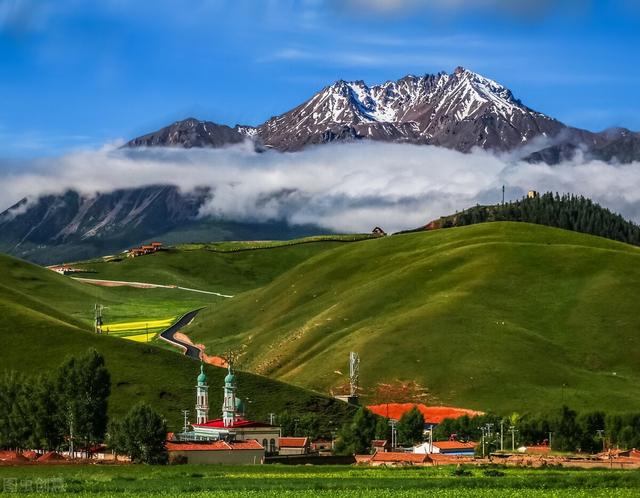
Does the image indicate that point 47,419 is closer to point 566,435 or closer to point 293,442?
point 293,442

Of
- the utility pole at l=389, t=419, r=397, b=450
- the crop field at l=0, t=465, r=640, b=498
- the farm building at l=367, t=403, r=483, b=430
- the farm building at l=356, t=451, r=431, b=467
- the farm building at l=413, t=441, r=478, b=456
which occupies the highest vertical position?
the farm building at l=367, t=403, r=483, b=430

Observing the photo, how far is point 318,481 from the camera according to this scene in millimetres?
94812

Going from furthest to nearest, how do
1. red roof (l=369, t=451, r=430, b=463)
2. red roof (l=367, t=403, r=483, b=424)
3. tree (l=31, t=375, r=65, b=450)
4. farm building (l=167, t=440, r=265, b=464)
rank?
1. red roof (l=367, t=403, r=483, b=424)
2. tree (l=31, t=375, r=65, b=450)
3. red roof (l=369, t=451, r=430, b=463)
4. farm building (l=167, t=440, r=265, b=464)

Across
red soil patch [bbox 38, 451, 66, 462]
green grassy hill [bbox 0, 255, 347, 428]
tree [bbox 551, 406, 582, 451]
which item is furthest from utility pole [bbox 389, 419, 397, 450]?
red soil patch [bbox 38, 451, 66, 462]

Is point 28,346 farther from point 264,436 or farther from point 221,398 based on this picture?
point 264,436

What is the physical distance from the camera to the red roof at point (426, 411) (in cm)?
17875

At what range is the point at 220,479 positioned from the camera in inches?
3868

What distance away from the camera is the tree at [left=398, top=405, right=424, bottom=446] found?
160 meters

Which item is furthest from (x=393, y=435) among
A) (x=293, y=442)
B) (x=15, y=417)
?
(x=15, y=417)

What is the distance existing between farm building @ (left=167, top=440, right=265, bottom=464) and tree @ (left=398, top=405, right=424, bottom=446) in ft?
93.2

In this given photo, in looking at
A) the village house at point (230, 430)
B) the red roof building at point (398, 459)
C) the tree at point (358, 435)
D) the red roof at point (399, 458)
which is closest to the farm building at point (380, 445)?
the tree at point (358, 435)

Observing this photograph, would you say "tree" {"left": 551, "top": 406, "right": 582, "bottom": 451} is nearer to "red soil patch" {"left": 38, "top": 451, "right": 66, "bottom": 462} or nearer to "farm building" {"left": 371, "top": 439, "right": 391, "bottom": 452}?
"farm building" {"left": 371, "top": 439, "right": 391, "bottom": 452}

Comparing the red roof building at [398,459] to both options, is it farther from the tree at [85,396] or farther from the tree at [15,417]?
the tree at [15,417]

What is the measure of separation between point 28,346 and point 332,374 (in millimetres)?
50168
